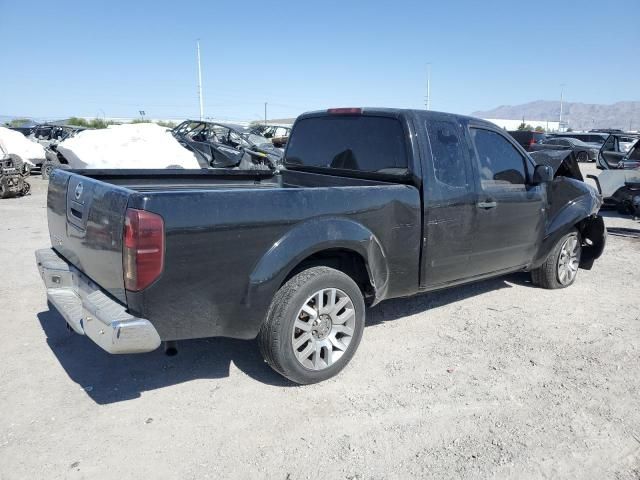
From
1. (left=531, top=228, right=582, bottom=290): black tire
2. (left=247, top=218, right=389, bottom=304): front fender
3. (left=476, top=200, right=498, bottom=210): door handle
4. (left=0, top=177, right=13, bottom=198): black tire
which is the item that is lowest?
(left=531, top=228, right=582, bottom=290): black tire

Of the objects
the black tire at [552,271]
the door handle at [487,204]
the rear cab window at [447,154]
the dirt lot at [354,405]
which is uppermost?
the rear cab window at [447,154]

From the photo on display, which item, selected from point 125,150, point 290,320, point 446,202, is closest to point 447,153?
point 446,202

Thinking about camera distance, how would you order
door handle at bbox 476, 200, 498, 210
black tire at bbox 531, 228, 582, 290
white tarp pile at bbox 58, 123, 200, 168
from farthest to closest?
white tarp pile at bbox 58, 123, 200, 168, black tire at bbox 531, 228, 582, 290, door handle at bbox 476, 200, 498, 210

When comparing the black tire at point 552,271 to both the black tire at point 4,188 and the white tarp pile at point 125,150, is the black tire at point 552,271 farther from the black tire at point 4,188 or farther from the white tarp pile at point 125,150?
the black tire at point 4,188

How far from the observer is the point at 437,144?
4238 mm

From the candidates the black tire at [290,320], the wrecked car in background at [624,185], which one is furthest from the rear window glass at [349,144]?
the wrecked car in background at [624,185]

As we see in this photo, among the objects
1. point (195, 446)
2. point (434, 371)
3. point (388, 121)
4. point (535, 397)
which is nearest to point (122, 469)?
point (195, 446)

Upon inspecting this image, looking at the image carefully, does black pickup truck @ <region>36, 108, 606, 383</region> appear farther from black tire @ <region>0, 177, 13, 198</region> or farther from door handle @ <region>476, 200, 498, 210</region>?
black tire @ <region>0, 177, 13, 198</region>

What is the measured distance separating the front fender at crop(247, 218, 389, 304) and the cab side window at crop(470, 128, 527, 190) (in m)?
→ 1.50

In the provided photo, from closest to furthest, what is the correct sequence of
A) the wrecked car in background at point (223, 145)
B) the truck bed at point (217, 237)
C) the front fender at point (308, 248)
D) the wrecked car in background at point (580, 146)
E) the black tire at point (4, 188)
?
the truck bed at point (217, 237) < the front fender at point (308, 248) < the black tire at point (4, 188) < the wrecked car in background at point (223, 145) < the wrecked car in background at point (580, 146)

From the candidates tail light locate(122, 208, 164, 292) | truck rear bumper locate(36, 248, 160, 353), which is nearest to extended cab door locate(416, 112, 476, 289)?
tail light locate(122, 208, 164, 292)

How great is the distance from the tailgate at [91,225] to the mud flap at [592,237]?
537cm

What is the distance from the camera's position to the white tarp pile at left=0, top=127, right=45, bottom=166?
14.8 m

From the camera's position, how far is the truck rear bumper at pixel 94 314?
2.76 meters
